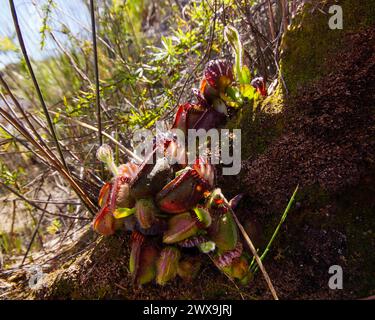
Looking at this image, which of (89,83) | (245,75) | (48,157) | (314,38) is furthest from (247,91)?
(89,83)

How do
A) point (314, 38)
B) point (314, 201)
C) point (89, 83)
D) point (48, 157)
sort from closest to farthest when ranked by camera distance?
point (314, 201), point (314, 38), point (48, 157), point (89, 83)

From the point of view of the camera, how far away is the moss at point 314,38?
124 cm

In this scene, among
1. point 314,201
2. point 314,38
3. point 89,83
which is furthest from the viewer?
point 89,83

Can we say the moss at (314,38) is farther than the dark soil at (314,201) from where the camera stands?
Yes

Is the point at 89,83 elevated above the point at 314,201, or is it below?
above

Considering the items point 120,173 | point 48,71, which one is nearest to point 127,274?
point 120,173

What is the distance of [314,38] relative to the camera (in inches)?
51.7

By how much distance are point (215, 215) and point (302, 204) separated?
280 mm

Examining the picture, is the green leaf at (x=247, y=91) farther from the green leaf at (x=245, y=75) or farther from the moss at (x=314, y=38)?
the moss at (x=314, y=38)

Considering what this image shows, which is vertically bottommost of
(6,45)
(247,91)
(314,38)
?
(247,91)

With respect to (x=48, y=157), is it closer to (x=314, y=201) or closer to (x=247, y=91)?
(x=247, y=91)

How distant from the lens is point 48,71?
3.22 m

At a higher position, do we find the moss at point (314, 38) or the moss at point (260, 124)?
the moss at point (314, 38)

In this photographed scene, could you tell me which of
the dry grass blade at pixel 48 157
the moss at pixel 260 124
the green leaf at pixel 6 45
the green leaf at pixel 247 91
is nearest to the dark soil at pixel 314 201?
the moss at pixel 260 124
